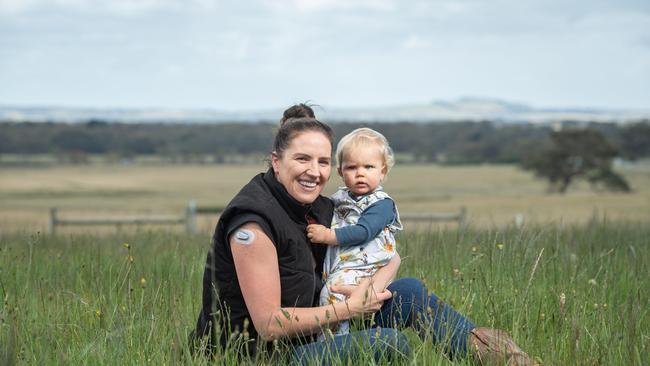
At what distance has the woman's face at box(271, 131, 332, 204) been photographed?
13.7 ft

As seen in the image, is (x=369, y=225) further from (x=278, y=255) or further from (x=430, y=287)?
(x=430, y=287)

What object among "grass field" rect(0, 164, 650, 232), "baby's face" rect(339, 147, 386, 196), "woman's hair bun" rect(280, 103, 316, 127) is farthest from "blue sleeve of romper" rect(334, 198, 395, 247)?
"grass field" rect(0, 164, 650, 232)

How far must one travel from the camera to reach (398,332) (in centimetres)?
414

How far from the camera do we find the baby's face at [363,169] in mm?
4488

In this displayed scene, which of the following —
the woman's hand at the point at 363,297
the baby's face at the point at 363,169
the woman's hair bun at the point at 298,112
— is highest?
the woman's hair bun at the point at 298,112

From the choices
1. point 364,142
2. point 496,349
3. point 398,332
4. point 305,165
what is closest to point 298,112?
point 364,142

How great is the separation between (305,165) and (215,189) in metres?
76.0

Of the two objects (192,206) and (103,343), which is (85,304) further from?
(192,206)

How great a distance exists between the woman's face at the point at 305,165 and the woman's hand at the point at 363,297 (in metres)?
0.43

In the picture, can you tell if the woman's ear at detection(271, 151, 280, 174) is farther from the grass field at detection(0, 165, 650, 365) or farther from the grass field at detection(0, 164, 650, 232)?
the grass field at detection(0, 164, 650, 232)

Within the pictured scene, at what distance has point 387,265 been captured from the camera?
14.5ft

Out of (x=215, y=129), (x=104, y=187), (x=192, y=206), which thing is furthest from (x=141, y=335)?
(x=215, y=129)

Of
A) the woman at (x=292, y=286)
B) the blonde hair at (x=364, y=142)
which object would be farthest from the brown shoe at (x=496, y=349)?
the blonde hair at (x=364, y=142)

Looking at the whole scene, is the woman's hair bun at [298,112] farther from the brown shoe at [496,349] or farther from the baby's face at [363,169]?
the brown shoe at [496,349]
